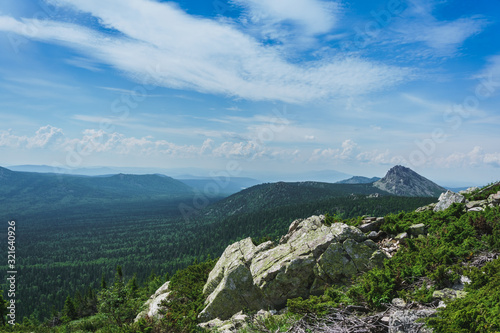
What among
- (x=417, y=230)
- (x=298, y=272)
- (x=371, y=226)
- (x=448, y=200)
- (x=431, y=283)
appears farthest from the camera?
(x=448, y=200)

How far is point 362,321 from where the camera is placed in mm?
9984

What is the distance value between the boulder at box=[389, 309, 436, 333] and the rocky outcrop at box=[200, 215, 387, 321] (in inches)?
338

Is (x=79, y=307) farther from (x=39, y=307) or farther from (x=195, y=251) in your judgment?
(x=195, y=251)

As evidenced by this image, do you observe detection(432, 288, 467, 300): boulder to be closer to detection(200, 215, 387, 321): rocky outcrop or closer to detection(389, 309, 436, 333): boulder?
detection(389, 309, 436, 333): boulder

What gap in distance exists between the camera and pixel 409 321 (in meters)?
8.74

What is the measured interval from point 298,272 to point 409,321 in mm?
11011

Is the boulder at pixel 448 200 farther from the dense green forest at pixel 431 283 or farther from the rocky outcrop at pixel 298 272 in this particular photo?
the rocky outcrop at pixel 298 272

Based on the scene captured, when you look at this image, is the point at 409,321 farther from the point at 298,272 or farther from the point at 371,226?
the point at 371,226

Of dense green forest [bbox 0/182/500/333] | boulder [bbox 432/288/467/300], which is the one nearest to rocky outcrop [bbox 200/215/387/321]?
dense green forest [bbox 0/182/500/333]

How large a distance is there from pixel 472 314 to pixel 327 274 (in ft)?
38.5

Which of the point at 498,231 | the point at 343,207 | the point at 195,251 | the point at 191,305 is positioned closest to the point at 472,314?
the point at 498,231

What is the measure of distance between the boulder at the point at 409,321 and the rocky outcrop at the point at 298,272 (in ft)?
28.2

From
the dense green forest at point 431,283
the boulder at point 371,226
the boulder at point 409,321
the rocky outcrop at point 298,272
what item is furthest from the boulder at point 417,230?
the boulder at point 409,321

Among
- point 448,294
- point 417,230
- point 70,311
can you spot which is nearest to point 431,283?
point 448,294
